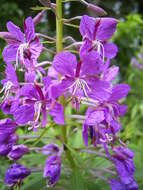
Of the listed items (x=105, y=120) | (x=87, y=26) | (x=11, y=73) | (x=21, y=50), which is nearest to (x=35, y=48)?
(x=21, y=50)

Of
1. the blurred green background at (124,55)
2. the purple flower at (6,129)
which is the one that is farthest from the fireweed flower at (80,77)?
the blurred green background at (124,55)

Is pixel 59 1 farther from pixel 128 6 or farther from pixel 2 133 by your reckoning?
pixel 128 6

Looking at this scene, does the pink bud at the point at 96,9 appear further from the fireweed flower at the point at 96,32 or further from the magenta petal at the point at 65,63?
the magenta petal at the point at 65,63

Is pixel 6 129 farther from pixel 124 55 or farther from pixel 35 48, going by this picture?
pixel 124 55

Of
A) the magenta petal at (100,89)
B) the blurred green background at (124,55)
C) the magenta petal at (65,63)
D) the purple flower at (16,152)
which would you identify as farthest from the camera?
the blurred green background at (124,55)

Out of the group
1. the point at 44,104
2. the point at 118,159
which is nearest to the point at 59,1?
the point at 44,104

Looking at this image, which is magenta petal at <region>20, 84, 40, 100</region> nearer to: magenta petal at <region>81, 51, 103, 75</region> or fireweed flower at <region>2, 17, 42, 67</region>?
fireweed flower at <region>2, 17, 42, 67</region>
